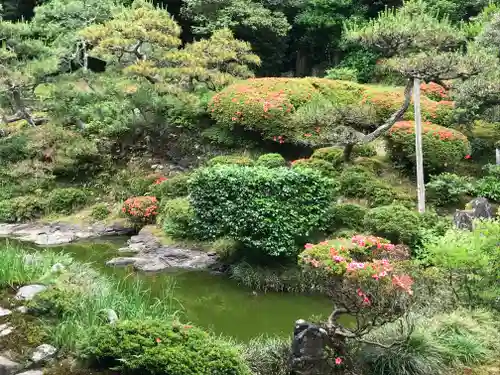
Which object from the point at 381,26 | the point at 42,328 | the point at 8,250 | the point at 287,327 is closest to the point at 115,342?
the point at 42,328

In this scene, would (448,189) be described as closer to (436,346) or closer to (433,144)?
(433,144)

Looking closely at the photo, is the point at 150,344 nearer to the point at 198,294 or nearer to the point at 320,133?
the point at 198,294

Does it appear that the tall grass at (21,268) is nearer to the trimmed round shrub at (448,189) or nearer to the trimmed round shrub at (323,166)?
the trimmed round shrub at (323,166)

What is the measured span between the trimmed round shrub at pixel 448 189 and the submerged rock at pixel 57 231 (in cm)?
702

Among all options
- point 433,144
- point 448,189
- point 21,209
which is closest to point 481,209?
point 448,189

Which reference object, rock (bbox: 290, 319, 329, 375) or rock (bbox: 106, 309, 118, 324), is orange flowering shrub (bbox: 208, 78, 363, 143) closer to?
rock (bbox: 290, 319, 329, 375)

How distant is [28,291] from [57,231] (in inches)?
297

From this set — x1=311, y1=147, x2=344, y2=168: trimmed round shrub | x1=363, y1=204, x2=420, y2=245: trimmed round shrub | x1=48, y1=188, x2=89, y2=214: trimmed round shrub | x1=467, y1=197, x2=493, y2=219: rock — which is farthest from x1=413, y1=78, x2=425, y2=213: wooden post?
x1=48, y1=188, x2=89, y2=214: trimmed round shrub

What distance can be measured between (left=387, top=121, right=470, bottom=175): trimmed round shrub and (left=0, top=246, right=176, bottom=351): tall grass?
7.44m

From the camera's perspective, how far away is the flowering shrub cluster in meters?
12.0

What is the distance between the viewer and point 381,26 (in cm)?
1021

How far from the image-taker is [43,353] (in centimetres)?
438

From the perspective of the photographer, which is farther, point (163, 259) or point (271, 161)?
point (271, 161)

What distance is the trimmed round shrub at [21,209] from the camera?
13078mm
